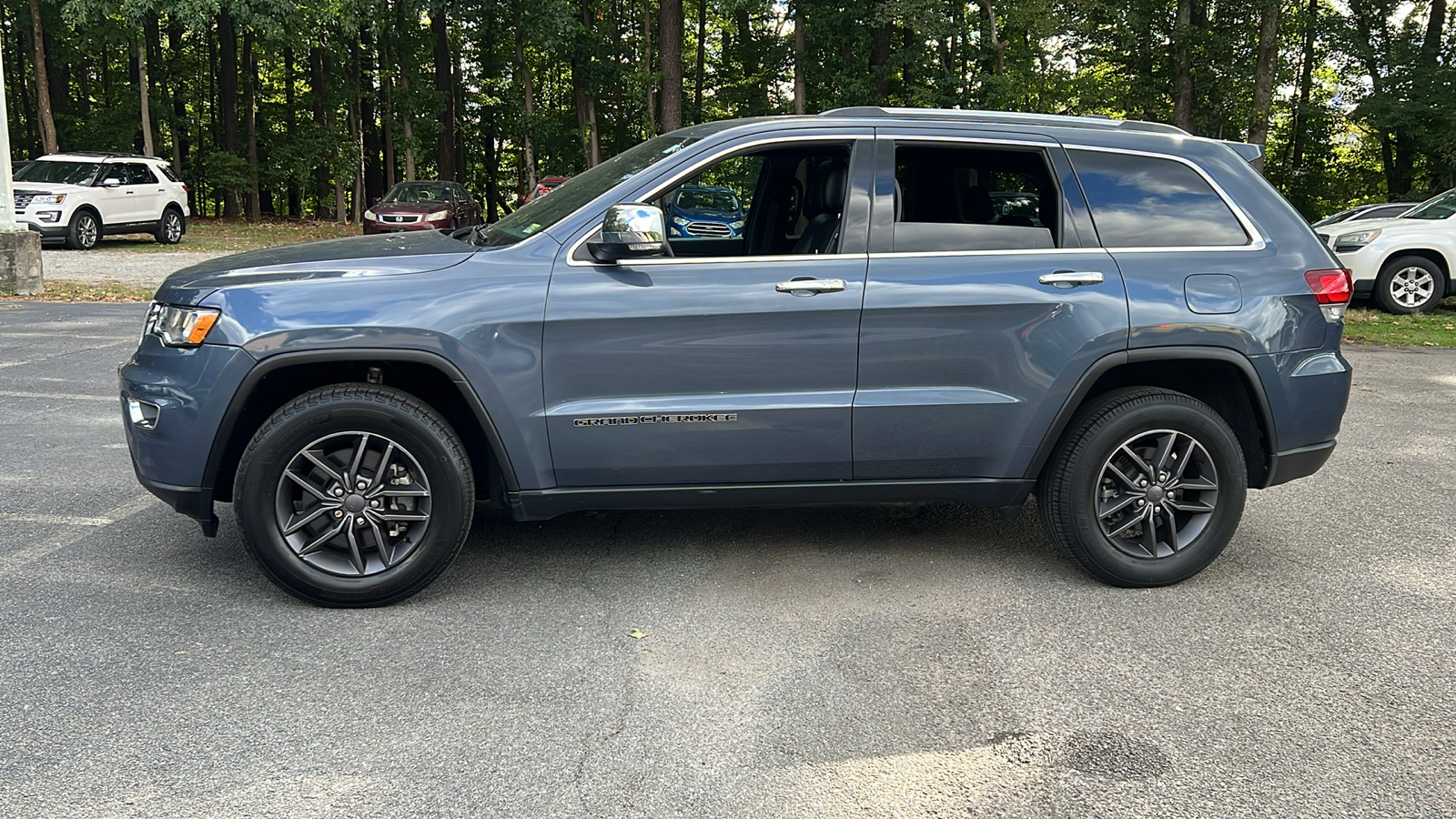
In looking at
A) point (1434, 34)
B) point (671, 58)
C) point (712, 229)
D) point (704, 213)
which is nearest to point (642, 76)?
point (671, 58)

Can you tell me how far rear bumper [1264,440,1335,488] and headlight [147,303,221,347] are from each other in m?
4.11

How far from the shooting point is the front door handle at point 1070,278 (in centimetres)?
446

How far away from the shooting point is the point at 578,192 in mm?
4668

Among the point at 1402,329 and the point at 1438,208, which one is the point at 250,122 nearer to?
the point at 1438,208

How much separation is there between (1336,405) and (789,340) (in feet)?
7.52

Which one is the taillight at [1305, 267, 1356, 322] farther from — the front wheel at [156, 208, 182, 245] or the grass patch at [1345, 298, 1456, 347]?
the front wheel at [156, 208, 182, 245]

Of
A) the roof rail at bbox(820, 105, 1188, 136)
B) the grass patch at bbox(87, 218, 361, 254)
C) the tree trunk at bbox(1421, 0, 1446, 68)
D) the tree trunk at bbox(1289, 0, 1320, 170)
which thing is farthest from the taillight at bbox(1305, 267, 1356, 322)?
the tree trunk at bbox(1421, 0, 1446, 68)

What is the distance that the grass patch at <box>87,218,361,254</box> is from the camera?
23016 millimetres

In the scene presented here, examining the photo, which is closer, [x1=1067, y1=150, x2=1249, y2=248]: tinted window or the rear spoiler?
[x1=1067, y1=150, x2=1249, y2=248]: tinted window

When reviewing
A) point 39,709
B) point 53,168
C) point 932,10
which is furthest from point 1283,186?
point 39,709

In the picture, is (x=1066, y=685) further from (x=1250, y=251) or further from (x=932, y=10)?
(x=932, y=10)

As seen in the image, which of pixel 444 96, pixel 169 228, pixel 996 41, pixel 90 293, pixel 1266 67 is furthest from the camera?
pixel 444 96

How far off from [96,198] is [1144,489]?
71.9 feet

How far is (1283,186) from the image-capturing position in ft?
109
